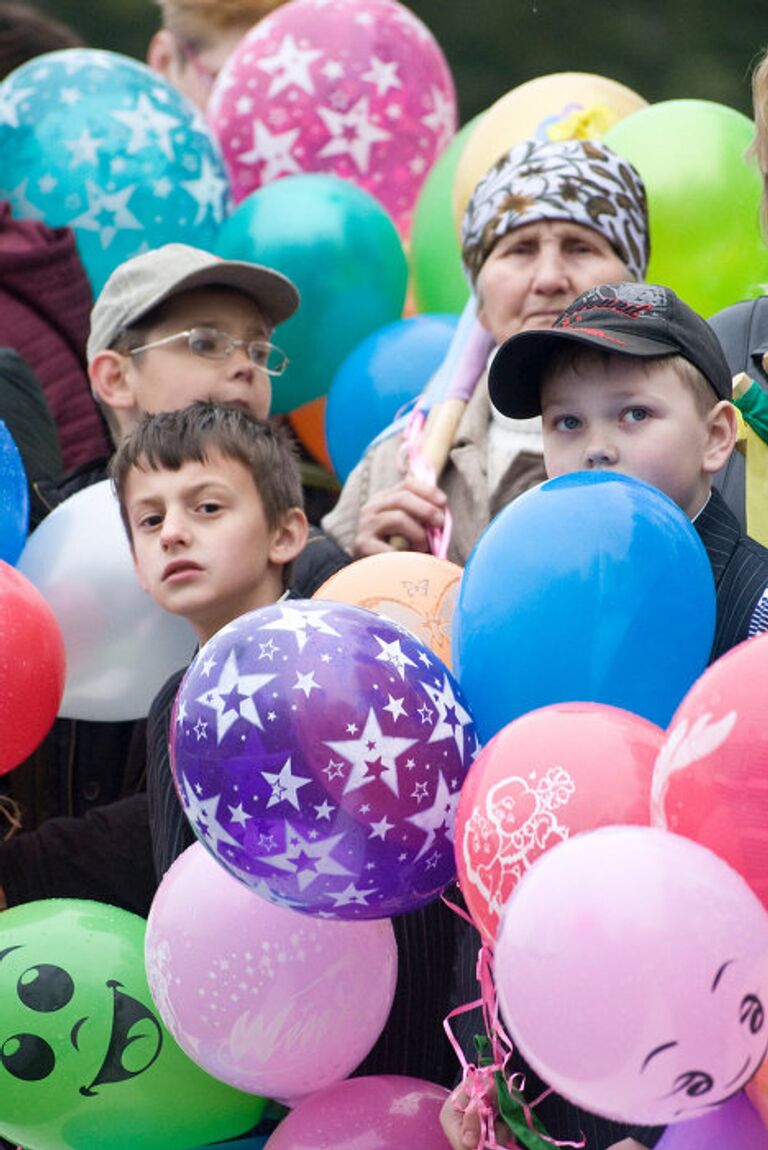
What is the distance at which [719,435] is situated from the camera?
2834mm

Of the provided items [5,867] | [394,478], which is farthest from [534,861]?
[394,478]

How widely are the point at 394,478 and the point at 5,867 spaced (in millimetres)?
991

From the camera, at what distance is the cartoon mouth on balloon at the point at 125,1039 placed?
288 cm

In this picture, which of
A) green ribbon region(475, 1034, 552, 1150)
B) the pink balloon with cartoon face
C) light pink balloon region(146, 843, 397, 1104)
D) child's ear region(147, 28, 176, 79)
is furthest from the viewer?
child's ear region(147, 28, 176, 79)

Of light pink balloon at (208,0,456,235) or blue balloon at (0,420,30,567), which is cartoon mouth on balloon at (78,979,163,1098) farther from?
light pink balloon at (208,0,456,235)

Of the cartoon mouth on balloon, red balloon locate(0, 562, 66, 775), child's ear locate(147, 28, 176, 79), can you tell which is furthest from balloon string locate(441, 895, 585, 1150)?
child's ear locate(147, 28, 176, 79)

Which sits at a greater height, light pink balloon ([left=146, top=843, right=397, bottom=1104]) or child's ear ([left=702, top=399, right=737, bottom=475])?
child's ear ([left=702, top=399, right=737, bottom=475])

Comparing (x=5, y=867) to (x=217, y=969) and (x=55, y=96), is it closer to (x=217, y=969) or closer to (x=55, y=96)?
(x=217, y=969)

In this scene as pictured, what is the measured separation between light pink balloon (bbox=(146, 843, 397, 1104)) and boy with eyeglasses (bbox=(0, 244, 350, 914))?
75cm

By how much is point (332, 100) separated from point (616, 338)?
2289mm

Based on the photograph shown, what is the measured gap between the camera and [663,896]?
2.05 meters

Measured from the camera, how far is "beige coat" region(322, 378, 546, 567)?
3.66m

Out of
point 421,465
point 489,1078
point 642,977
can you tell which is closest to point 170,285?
point 421,465

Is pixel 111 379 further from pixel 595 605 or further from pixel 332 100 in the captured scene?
pixel 595 605
